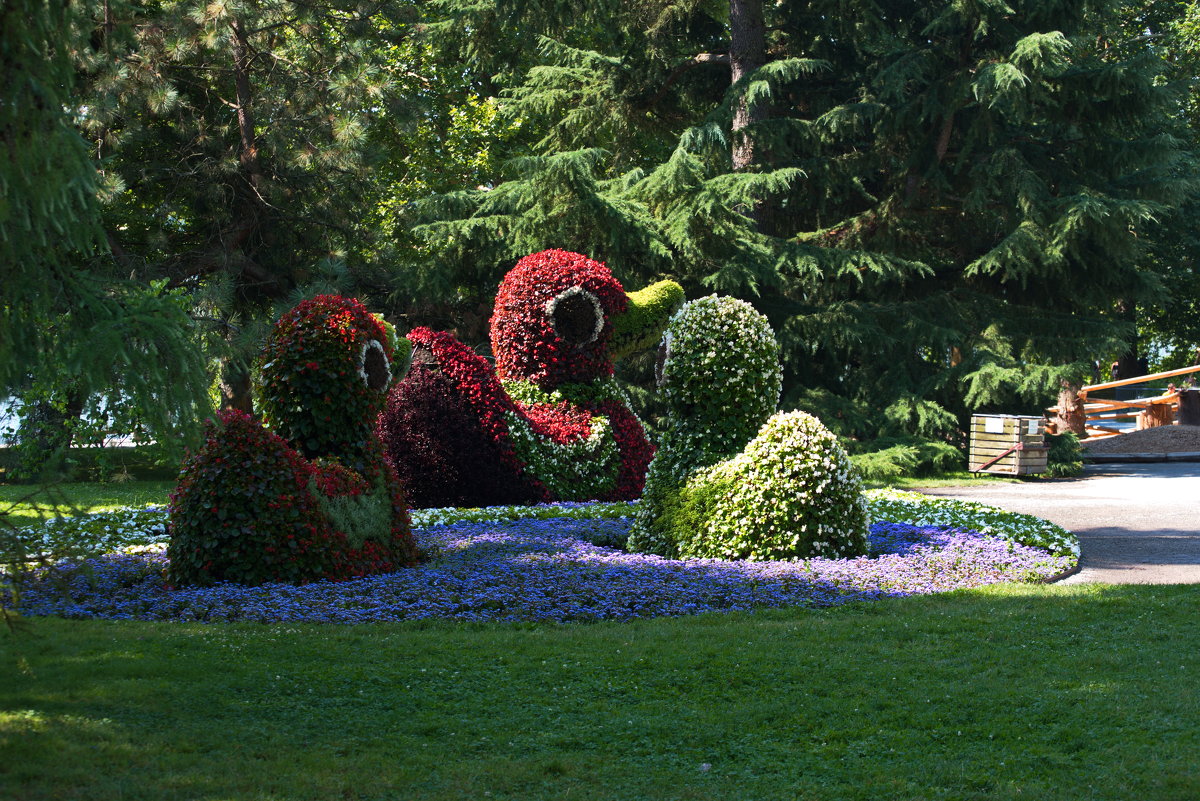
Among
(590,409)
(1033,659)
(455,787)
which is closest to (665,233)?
(590,409)

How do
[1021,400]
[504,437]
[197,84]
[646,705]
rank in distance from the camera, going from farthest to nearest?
1. [1021,400]
2. [197,84]
3. [504,437]
4. [646,705]

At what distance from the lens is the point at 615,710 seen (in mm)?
5094

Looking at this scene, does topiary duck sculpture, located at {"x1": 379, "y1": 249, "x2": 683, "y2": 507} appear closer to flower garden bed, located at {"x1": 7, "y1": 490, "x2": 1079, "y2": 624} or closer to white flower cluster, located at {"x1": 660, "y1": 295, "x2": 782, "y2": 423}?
flower garden bed, located at {"x1": 7, "y1": 490, "x2": 1079, "y2": 624}

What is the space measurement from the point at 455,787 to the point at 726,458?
5352mm

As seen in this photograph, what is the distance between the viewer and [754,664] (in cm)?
578

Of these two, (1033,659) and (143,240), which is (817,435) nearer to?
(1033,659)

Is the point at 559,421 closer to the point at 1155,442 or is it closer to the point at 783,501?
the point at 783,501

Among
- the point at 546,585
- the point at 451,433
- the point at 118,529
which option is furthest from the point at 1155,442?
the point at 118,529

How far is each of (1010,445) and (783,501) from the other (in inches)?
450

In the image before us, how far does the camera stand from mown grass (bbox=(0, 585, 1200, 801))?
419 cm

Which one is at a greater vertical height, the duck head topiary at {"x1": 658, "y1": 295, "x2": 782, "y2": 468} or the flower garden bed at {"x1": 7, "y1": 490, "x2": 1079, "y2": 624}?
the duck head topiary at {"x1": 658, "y1": 295, "x2": 782, "y2": 468}

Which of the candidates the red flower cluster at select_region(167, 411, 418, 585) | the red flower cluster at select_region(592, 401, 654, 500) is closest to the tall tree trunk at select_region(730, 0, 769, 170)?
the red flower cluster at select_region(592, 401, 654, 500)

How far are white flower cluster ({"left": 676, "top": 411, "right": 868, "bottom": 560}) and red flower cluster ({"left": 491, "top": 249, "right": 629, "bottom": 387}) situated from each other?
13.2 ft

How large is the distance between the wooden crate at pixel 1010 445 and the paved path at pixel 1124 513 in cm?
60
